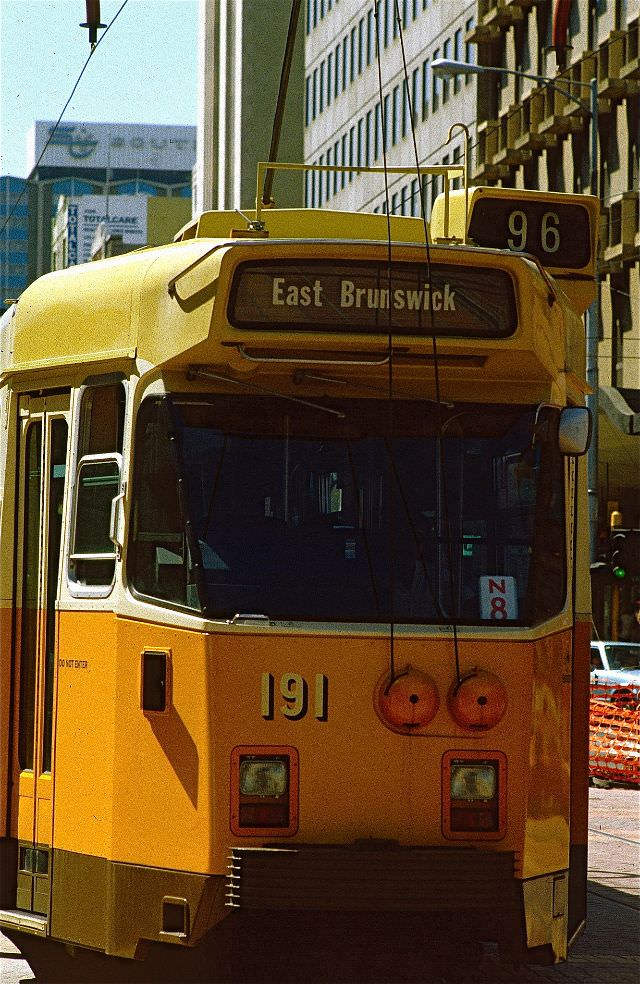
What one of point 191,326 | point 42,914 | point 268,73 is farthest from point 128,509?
point 268,73

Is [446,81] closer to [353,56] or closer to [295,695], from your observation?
[353,56]

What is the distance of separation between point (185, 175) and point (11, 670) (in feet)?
557

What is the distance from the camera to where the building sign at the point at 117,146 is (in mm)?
170750

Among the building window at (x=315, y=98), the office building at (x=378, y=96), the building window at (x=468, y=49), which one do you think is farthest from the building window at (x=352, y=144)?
the building window at (x=468, y=49)

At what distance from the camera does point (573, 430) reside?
685 centimetres

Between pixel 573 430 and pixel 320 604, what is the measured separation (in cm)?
120

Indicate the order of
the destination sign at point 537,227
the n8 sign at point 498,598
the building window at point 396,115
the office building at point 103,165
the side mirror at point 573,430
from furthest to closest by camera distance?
the office building at point 103,165 → the building window at point 396,115 → the destination sign at point 537,227 → the side mirror at point 573,430 → the n8 sign at point 498,598

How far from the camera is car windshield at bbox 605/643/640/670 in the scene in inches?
939

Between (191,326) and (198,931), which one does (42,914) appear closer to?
(198,931)

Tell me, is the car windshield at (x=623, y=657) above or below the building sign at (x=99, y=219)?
below

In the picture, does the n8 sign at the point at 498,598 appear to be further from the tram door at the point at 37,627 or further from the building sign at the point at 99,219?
the building sign at the point at 99,219

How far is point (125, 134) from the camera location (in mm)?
177375

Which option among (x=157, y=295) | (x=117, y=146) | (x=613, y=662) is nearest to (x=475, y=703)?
(x=157, y=295)

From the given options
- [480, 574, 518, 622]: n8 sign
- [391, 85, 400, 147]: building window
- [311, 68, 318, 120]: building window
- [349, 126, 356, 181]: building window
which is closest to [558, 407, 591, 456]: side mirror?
[480, 574, 518, 622]: n8 sign
